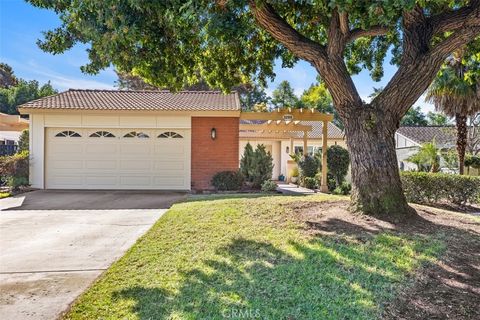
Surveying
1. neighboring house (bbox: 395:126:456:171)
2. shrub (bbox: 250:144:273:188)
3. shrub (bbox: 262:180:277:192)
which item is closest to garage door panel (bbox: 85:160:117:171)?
shrub (bbox: 250:144:273:188)

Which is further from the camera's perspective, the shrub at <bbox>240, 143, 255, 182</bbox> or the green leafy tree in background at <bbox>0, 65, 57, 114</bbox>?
the green leafy tree in background at <bbox>0, 65, 57, 114</bbox>

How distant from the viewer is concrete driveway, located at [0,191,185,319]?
13.2ft

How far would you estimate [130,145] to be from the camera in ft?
47.6

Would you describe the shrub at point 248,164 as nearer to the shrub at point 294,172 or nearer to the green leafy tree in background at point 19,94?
the shrub at point 294,172

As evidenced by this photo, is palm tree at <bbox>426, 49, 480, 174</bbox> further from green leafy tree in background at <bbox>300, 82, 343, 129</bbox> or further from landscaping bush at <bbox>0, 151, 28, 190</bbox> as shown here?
green leafy tree in background at <bbox>300, 82, 343, 129</bbox>

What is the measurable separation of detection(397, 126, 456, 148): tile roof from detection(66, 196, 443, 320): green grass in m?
23.7

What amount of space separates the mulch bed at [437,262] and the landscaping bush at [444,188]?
3.35 metres

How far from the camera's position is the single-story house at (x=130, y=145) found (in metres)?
14.3

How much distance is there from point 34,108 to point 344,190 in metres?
12.8

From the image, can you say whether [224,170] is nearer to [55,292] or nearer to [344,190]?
[344,190]

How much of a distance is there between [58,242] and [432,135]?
29.6m

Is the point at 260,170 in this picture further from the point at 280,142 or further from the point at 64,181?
the point at 280,142

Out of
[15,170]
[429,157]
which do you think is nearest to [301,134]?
[429,157]

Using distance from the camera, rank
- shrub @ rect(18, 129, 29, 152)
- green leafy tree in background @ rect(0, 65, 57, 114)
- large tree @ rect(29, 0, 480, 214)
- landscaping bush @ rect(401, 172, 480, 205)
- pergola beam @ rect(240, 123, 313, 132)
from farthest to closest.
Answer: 1. green leafy tree in background @ rect(0, 65, 57, 114)
2. pergola beam @ rect(240, 123, 313, 132)
3. shrub @ rect(18, 129, 29, 152)
4. landscaping bush @ rect(401, 172, 480, 205)
5. large tree @ rect(29, 0, 480, 214)
